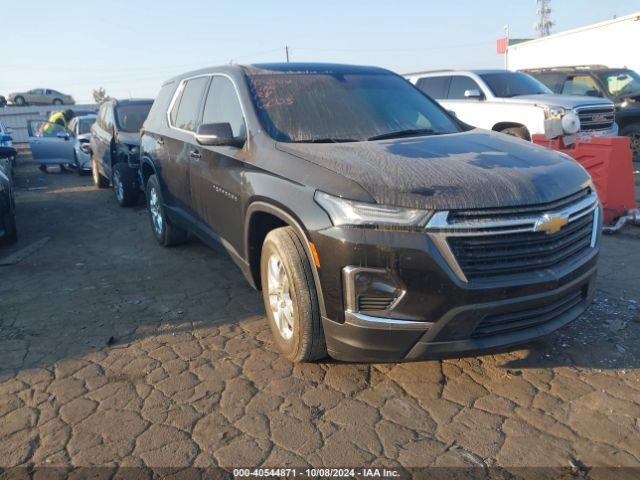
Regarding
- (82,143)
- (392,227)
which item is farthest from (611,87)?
(82,143)

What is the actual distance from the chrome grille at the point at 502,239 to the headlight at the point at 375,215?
77mm

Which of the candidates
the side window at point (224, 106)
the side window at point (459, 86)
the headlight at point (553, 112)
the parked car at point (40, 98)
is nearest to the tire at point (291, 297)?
the side window at point (224, 106)

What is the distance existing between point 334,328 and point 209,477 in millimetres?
935

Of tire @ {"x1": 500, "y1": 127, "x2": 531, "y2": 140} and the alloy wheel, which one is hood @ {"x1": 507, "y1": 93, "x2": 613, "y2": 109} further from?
the alloy wheel

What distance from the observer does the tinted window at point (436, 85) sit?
10.7m

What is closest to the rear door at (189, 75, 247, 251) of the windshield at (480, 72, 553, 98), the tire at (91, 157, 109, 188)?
the windshield at (480, 72, 553, 98)

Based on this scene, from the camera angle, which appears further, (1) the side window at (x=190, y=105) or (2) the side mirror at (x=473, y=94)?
(2) the side mirror at (x=473, y=94)

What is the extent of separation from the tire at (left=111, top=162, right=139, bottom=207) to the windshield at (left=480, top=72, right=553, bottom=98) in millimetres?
6379

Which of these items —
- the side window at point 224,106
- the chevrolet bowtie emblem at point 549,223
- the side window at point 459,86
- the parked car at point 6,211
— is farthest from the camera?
the side window at point 459,86

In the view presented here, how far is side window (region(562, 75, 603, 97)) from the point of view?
11664 mm

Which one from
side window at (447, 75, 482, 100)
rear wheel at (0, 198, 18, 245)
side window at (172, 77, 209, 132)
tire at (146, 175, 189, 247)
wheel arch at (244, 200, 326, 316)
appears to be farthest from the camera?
side window at (447, 75, 482, 100)

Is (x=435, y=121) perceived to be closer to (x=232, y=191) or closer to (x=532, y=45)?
(x=232, y=191)

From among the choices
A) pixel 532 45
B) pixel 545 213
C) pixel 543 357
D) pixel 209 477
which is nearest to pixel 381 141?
pixel 545 213

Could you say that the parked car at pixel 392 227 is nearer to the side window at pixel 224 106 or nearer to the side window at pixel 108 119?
the side window at pixel 224 106
